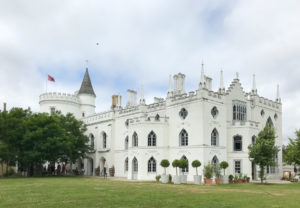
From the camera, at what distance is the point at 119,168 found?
4769 cm

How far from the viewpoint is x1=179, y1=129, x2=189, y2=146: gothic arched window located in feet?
127

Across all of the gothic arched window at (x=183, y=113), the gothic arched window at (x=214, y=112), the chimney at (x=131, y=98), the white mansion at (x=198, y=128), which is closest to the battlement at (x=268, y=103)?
the white mansion at (x=198, y=128)

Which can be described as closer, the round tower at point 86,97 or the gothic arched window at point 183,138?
the gothic arched window at point 183,138

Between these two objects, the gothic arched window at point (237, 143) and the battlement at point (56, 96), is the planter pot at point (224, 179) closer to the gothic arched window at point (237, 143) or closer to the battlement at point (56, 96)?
the gothic arched window at point (237, 143)

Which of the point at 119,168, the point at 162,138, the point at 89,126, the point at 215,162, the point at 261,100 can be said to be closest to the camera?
the point at 215,162

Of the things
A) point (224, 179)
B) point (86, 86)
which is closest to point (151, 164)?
point (224, 179)

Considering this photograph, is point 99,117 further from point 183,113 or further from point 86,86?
point 183,113

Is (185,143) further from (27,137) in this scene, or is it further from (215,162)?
(27,137)

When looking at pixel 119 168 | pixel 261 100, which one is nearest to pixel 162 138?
pixel 119 168

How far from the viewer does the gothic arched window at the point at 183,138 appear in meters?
38.8

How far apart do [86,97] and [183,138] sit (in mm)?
25911

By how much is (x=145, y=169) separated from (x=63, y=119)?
1459cm

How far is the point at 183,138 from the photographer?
3928cm

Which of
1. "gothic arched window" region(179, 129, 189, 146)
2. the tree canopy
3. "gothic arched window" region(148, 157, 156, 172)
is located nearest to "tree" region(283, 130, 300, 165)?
"gothic arched window" region(179, 129, 189, 146)
